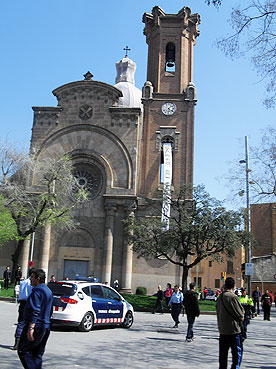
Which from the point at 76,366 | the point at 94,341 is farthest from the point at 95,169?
the point at 76,366

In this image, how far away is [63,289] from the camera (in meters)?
13.0

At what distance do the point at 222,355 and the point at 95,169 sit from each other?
1242 inches

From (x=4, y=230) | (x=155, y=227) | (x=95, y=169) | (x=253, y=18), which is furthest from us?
(x=95, y=169)

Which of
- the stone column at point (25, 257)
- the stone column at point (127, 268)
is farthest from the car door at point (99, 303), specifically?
the stone column at point (25, 257)

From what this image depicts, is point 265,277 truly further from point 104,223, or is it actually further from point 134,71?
point 134,71

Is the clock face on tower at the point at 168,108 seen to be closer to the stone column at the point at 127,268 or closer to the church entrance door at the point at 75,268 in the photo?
the stone column at the point at 127,268

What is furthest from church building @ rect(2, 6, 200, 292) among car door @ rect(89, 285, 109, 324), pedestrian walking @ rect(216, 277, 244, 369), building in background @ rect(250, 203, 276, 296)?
pedestrian walking @ rect(216, 277, 244, 369)

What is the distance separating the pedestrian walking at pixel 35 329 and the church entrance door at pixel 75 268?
30.6m

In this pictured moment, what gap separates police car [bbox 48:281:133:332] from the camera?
12422 millimetres

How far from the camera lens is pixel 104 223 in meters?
36.2

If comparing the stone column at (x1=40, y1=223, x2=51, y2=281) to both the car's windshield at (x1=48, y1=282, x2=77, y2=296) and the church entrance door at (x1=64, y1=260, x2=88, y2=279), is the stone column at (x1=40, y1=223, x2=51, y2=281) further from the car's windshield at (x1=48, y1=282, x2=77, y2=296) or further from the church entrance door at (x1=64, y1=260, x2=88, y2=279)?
the car's windshield at (x1=48, y1=282, x2=77, y2=296)

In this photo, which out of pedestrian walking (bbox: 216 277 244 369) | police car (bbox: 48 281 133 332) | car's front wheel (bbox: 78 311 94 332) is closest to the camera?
pedestrian walking (bbox: 216 277 244 369)

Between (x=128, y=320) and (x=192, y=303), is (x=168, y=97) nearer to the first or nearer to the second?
(x=128, y=320)

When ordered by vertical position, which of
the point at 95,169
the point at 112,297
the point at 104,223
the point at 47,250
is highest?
the point at 95,169
